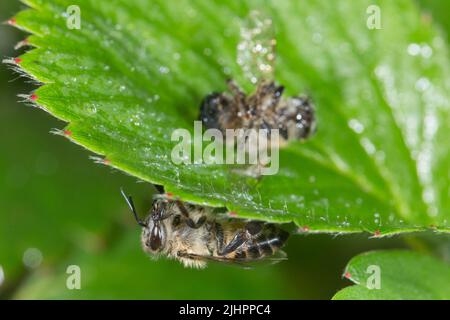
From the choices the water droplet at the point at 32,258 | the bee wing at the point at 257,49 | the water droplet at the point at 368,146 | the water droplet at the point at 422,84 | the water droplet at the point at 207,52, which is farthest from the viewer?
the water droplet at the point at 32,258

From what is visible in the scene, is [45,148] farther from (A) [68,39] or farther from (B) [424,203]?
(B) [424,203]

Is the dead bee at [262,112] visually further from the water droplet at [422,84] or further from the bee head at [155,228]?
the water droplet at [422,84]

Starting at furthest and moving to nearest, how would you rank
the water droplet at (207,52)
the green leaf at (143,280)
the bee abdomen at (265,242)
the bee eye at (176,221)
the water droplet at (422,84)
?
the green leaf at (143,280) → the water droplet at (422,84) → the water droplet at (207,52) → the bee eye at (176,221) → the bee abdomen at (265,242)

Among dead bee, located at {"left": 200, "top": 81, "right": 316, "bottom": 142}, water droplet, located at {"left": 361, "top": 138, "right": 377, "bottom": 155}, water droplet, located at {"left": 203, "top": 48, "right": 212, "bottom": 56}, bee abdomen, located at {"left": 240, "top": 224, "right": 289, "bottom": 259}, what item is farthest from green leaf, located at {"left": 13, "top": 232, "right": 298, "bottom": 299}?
water droplet, located at {"left": 203, "top": 48, "right": 212, "bottom": 56}

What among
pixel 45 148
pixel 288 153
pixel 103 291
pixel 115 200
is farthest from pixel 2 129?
pixel 288 153

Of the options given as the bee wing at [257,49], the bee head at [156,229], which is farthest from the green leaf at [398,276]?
the bee wing at [257,49]

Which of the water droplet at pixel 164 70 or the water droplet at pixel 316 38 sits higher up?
the water droplet at pixel 316 38

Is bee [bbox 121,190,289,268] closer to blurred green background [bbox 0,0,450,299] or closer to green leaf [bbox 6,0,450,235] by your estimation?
green leaf [bbox 6,0,450,235]
